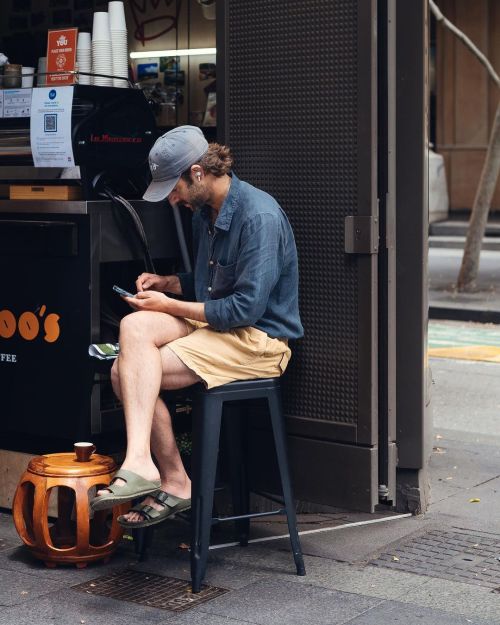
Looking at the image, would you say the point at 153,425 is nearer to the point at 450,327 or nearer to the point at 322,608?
the point at 322,608

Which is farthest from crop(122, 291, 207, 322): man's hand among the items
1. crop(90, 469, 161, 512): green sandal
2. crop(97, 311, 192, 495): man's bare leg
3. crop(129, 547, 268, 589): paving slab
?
crop(129, 547, 268, 589): paving slab

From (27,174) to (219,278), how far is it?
1.35 m

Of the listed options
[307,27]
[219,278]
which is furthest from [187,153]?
[307,27]

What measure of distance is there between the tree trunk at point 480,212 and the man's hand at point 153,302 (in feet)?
30.6

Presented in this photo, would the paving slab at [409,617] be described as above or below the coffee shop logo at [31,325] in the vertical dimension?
below

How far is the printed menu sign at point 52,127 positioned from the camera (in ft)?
17.1

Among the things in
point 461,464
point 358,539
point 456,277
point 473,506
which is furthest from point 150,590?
point 456,277

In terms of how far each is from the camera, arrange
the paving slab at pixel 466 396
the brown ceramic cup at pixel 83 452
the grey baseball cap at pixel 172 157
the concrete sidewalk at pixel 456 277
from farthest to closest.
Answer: the concrete sidewalk at pixel 456 277, the paving slab at pixel 466 396, the brown ceramic cup at pixel 83 452, the grey baseball cap at pixel 172 157

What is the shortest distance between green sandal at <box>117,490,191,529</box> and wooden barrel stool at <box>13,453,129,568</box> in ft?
0.65

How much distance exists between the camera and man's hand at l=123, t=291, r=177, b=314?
14.8 feet

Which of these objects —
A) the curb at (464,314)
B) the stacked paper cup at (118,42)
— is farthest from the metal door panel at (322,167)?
the curb at (464,314)

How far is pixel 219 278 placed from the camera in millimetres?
4594

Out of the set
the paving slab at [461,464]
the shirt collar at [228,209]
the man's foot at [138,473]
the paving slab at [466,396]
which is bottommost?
the paving slab at [461,464]

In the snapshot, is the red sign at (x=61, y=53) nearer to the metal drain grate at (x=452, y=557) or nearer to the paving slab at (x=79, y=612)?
the paving slab at (x=79, y=612)
